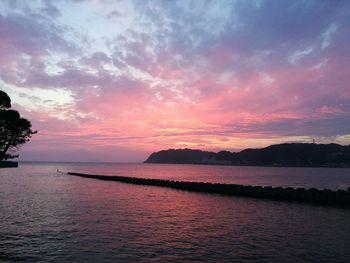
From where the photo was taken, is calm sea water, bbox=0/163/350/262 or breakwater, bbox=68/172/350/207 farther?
breakwater, bbox=68/172/350/207

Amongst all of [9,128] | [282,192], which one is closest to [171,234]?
[9,128]

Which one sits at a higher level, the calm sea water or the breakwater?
the breakwater

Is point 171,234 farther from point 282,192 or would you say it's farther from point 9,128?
point 282,192

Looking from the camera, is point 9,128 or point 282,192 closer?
point 9,128

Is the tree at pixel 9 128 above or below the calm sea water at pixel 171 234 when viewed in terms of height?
above

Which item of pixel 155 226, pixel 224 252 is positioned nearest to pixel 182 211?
pixel 155 226

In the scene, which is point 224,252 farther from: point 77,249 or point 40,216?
point 40,216

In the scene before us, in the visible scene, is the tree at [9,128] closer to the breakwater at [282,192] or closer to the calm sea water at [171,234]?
the calm sea water at [171,234]

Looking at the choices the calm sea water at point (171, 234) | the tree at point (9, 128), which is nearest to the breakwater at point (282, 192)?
the calm sea water at point (171, 234)

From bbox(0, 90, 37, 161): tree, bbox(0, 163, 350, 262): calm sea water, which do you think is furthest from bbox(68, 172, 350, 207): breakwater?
bbox(0, 90, 37, 161): tree

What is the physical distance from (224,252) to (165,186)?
5984cm

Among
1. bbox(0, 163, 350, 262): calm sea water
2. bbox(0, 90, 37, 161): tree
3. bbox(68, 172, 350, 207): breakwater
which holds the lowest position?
bbox(0, 163, 350, 262): calm sea water

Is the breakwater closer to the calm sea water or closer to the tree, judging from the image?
the calm sea water

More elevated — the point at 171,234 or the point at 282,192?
the point at 282,192
